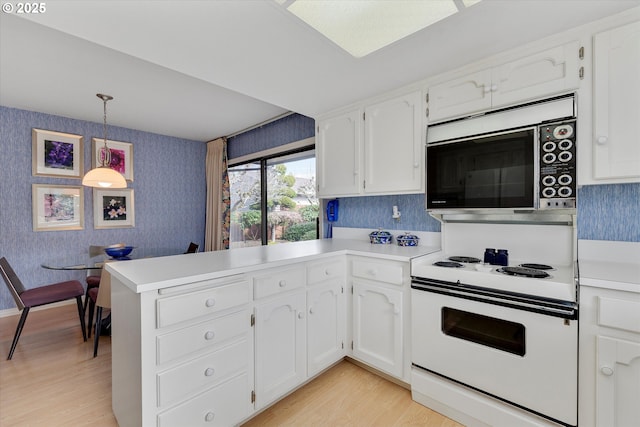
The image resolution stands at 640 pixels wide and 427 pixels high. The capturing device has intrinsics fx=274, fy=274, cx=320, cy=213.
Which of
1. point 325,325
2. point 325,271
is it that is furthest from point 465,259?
point 325,325

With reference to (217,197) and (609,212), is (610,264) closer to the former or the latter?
(609,212)

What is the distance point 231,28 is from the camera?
56.5 inches

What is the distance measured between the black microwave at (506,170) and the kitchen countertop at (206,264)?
0.47 metres

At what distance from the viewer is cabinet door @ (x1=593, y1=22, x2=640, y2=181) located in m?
1.30

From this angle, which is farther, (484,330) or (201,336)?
(484,330)

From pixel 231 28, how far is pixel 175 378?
1.73 m

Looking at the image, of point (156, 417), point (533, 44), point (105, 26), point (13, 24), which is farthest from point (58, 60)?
point (533, 44)

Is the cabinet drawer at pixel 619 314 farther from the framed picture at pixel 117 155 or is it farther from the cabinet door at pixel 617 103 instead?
the framed picture at pixel 117 155

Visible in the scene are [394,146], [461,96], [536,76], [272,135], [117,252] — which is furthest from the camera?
A: [272,135]

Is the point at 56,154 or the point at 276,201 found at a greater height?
the point at 56,154

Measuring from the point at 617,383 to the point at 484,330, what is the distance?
511 mm

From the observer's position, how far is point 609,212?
1.56 meters

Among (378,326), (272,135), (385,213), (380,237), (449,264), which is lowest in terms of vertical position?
(378,326)

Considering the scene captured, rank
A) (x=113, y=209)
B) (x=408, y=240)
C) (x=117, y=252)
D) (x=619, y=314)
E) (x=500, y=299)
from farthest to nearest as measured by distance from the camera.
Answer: (x=113, y=209), (x=117, y=252), (x=408, y=240), (x=500, y=299), (x=619, y=314)
